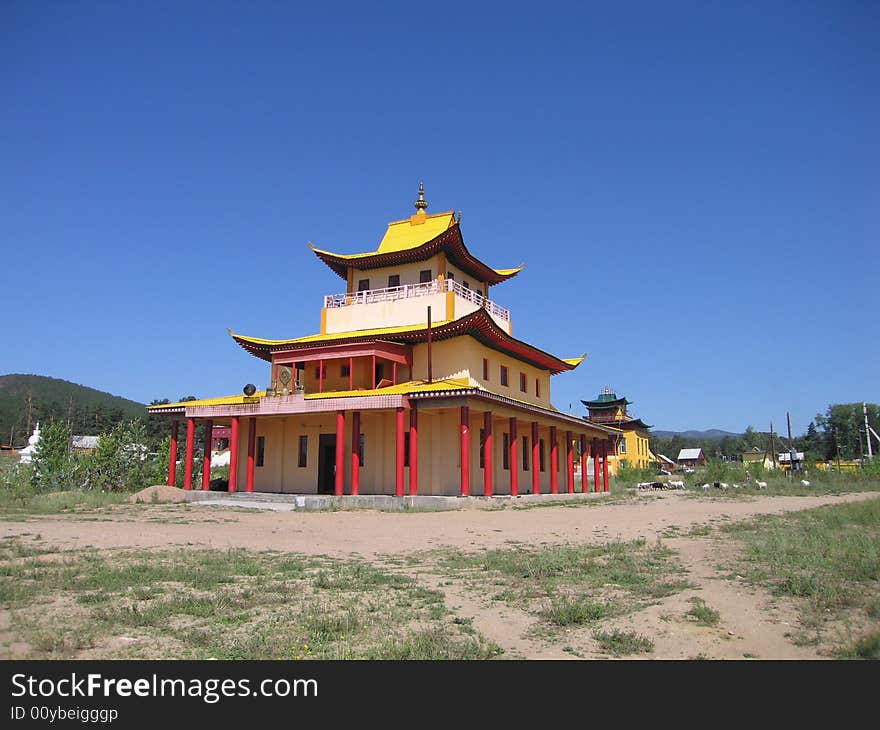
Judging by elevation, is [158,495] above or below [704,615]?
above

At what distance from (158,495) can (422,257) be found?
55.2 feet

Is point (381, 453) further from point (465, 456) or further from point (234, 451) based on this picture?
point (234, 451)

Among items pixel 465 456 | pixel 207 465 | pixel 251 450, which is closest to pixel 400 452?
pixel 465 456

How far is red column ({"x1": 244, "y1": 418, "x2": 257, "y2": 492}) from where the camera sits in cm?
3077

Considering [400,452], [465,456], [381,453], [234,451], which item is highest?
[234,451]

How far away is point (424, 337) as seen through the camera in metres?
30.7

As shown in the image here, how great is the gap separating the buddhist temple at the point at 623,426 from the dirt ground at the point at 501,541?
56.2 metres

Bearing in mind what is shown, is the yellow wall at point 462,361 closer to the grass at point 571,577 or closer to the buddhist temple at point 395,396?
the buddhist temple at point 395,396

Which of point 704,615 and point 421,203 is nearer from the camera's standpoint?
point 704,615

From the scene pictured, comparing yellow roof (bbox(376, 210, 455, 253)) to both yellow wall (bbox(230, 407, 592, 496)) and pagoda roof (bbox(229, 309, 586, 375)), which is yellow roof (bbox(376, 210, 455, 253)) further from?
yellow wall (bbox(230, 407, 592, 496))

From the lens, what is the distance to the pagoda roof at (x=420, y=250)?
33.4m

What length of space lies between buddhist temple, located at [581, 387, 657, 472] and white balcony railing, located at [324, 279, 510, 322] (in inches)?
1952

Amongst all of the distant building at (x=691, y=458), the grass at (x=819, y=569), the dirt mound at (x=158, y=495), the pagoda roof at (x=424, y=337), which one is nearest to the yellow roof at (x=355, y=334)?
the pagoda roof at (x=424, y=337)
